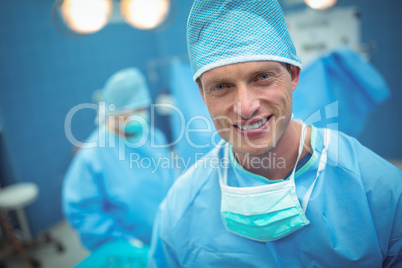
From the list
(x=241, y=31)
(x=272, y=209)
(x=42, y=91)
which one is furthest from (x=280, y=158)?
(x=42, y=91)

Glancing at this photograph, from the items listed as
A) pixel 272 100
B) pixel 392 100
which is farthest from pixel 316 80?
pixel 392 100

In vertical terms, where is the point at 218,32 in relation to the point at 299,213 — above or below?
above

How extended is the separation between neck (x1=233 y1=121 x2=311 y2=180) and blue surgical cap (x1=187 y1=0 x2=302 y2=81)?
10.1 inches

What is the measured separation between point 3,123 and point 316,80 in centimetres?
317

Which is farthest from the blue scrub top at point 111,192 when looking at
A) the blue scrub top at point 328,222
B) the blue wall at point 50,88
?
the blue wall at point 50,88

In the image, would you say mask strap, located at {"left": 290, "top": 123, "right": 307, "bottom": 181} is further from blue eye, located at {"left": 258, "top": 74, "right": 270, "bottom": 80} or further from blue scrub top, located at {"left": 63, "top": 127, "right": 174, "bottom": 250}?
blue scrub top, located at {"left": 63, "top": 127, "right": 174, "bottom": 250}

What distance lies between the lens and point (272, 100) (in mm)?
747

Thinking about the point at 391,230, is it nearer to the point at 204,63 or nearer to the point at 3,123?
the point at 204,63

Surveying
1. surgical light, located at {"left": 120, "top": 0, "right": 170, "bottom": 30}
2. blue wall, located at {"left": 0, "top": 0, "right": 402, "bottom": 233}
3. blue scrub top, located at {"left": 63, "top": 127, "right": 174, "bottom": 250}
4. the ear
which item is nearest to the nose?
the ear

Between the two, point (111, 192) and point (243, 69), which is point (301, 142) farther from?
point (111, 192)

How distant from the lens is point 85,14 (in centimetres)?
144

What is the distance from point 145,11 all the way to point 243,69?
107 cm

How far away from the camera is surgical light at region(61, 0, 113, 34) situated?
138 cm

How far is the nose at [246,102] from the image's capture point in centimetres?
72
